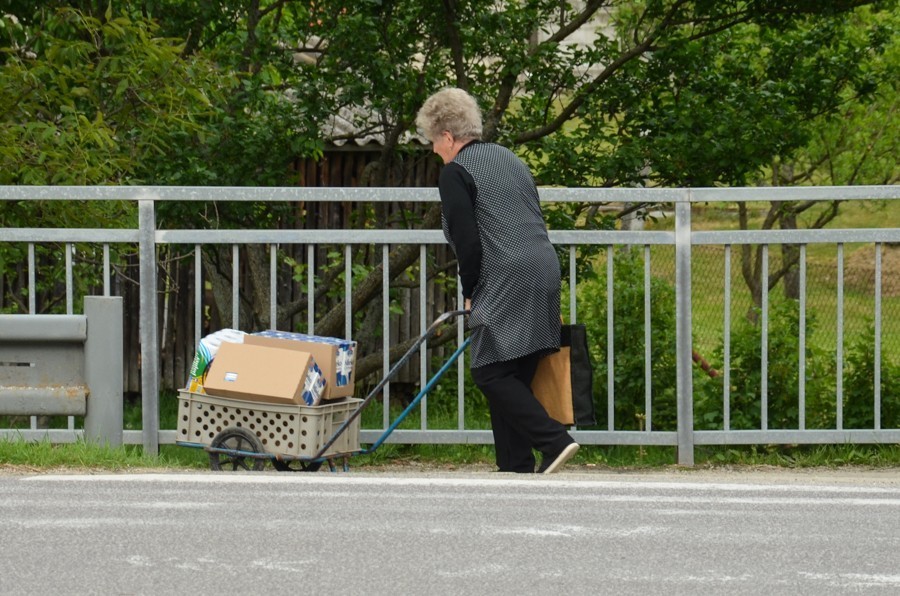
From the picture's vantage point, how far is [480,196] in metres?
6.01

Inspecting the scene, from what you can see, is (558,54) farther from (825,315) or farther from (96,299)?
(96,299)

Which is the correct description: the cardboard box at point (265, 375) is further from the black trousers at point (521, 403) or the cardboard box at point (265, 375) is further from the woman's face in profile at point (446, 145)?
the woman's face in profile at point (446, 145)

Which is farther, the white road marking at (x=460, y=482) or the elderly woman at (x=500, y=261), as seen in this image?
the elderly woman at (x=500, y=261)

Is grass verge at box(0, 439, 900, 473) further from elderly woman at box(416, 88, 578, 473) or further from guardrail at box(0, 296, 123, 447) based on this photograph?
elderly woman at box(416, 88, 578, 473)

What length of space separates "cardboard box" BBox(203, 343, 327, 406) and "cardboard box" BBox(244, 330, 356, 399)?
45 mm

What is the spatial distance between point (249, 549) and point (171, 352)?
26.9 ft

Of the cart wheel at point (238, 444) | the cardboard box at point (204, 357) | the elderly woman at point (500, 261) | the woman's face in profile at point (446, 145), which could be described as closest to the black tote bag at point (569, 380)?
the elderly woman at point (500, 261)

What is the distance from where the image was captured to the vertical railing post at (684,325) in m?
6.68

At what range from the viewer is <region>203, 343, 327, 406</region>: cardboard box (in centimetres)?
629

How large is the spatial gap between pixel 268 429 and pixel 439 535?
1.88m

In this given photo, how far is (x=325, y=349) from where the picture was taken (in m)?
6.43

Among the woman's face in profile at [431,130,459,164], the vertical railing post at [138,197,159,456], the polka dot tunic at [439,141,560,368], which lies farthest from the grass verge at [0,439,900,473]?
the woman's face in profile at [431,130,459,164]

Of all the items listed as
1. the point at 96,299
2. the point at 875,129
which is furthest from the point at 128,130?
the point at 875,129

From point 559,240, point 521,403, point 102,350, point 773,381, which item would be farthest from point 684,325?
point 102,350
